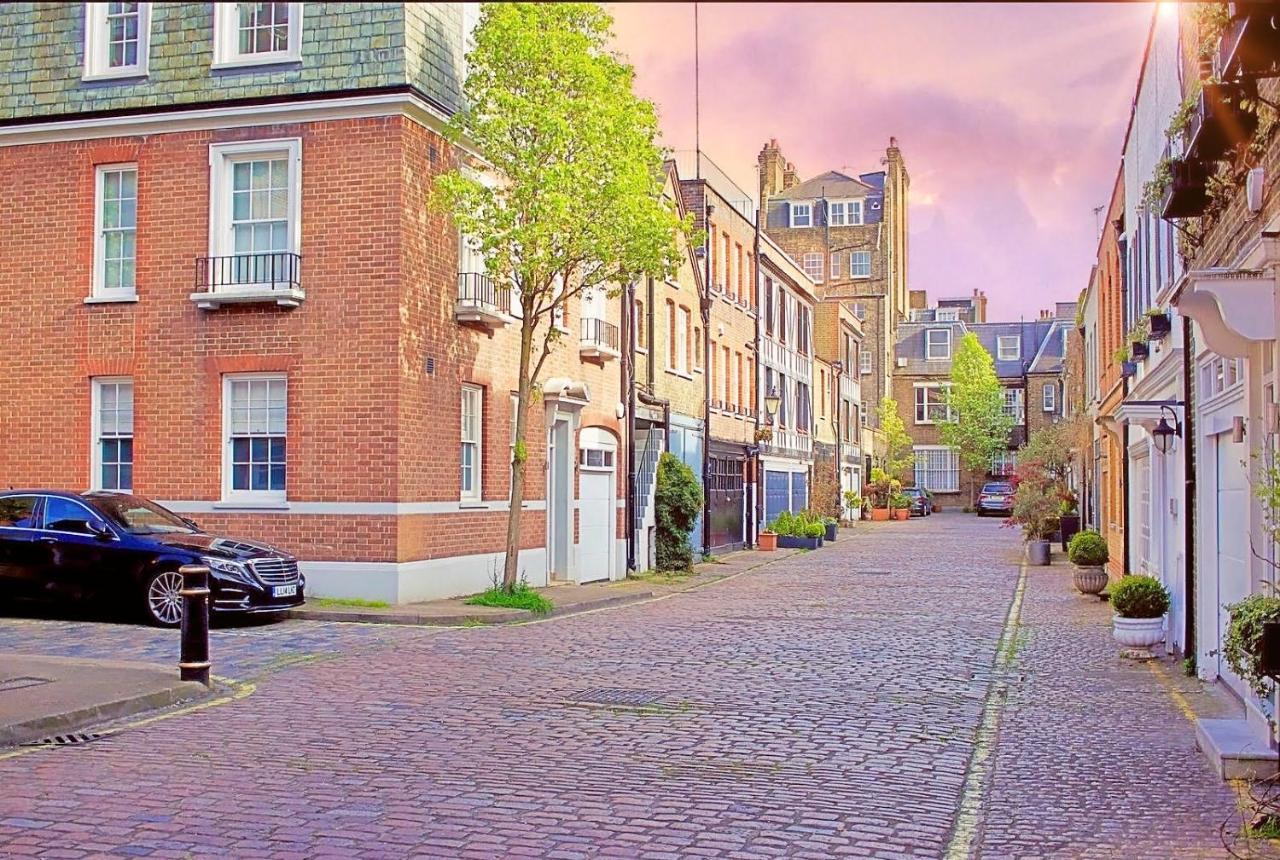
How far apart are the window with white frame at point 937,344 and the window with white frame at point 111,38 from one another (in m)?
65.5

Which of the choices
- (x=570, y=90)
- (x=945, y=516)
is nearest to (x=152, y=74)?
(x=570, y=90)

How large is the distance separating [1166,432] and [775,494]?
97.2ft

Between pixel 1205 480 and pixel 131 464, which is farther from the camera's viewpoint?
pixel 131 464

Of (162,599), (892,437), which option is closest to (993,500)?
(892,437)

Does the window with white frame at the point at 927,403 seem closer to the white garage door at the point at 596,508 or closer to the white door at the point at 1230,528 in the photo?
the white garage door at the point at 596,508

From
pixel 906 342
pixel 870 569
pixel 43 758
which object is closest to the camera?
pixel 43 758

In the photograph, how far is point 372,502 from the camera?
58.4ft

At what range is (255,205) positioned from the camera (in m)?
18.8

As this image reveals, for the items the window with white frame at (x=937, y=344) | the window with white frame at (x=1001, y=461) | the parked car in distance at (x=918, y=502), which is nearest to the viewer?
the parked car in distance at (x=918, y=502)

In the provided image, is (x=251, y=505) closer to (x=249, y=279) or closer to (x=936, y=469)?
(x=249, y=279)

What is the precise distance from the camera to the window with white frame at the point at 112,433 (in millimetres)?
19234

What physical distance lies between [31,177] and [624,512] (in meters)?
12.0

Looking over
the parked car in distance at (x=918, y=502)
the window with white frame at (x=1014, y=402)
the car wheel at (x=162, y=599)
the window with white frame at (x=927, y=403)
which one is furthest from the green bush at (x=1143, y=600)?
the window with white frame at (x=1014, y=402)

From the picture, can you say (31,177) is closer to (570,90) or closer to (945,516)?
(570,90)
